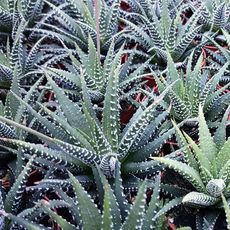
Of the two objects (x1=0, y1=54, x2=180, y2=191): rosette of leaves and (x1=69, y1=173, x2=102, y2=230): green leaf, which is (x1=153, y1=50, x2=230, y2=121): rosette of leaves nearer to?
(x1=0, y1=54, x2=180, y2=191): rosette of leaves

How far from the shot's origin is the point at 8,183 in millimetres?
1364

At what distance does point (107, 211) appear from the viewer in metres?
0.93

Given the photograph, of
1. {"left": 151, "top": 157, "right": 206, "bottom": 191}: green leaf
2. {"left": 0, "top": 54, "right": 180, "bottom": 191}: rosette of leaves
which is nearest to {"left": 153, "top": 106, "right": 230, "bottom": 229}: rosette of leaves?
{"left": 151, "top": 157, "right": 206, "bottom": 191}: green leaf

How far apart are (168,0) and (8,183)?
95 cm

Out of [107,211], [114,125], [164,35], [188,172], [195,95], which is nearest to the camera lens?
[107,211]

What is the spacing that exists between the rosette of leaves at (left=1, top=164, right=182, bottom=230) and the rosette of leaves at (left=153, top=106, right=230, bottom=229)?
7cm

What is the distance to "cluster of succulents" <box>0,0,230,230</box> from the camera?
3.67ft

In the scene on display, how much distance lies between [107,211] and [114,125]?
0.36 metres

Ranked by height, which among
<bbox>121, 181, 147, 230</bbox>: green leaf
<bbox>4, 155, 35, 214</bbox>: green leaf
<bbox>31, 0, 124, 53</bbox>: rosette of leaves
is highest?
<bbox>31, 0, 124, 53</bbox>: rosette of leaves

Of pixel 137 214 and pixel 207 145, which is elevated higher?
pixel 207 145

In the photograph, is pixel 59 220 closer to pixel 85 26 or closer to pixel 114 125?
pixel 114 125

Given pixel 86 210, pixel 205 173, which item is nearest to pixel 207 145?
pixel 205 173

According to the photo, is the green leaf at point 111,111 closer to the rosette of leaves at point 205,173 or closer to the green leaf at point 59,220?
the rosette of leaves at point 205,173

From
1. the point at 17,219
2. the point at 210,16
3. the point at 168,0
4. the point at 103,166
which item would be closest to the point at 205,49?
the point at 210,16
